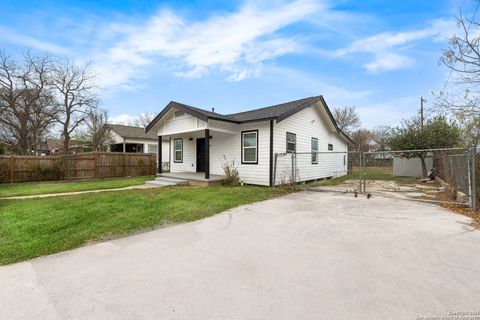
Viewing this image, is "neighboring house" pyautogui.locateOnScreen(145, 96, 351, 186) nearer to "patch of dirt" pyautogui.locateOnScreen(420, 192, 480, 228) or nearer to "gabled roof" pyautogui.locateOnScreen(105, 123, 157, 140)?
"patch of dirt" pyautogui.locateOnScreen(420, 192, 480, 228)

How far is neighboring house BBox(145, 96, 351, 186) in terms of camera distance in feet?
35.1

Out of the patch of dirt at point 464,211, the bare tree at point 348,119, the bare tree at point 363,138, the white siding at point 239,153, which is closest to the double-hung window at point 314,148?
the white siding at point 239,153

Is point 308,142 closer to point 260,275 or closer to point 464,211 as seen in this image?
point 464,211

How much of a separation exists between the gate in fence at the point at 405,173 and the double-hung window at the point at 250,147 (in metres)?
1.04

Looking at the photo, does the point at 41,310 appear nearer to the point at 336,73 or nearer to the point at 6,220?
the point at 6,220

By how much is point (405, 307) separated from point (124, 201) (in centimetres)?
719

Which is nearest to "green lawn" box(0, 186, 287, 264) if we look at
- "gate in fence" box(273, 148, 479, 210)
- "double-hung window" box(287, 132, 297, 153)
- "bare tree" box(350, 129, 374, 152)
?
"gate in fence" box(273, 148, 479, 210)

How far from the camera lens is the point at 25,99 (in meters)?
18.6

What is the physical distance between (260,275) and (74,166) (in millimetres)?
14929

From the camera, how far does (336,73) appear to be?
14008 millimetres

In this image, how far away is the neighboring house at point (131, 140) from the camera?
25.2 meters

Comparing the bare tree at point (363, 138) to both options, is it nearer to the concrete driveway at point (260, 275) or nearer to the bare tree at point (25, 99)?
the concrete driveway at point (260, 275)

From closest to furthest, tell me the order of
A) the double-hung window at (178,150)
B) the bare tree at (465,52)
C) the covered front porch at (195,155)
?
the bare tree at (465,52) < the covered front porch at (195,155) < the double-hung window at (178,150)

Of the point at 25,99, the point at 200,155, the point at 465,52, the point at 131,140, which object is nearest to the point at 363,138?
the point at 200,155
